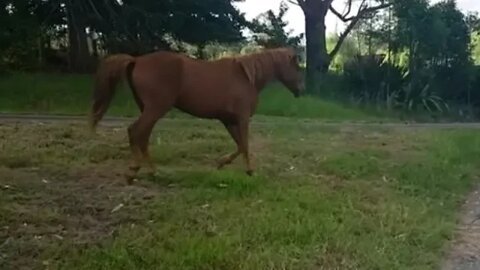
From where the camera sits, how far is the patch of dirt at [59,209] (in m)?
5.05

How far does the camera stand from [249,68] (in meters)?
8.13

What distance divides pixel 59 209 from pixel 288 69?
3.24m

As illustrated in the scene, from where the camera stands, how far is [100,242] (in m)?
5.20

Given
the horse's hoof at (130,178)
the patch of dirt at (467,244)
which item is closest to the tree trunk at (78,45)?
the horse's hoof at (130,178)

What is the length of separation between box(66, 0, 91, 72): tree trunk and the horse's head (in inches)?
533

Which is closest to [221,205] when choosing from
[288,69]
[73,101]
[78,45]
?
[288,69]

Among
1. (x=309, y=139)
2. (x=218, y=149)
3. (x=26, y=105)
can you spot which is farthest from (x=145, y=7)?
(x=218, y=149)

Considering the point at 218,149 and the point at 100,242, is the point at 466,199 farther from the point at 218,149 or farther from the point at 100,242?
the point at 100,242

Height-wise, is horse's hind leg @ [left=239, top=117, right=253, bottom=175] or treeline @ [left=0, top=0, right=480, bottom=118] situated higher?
treeline @ [left=0, top=0, right=480, bottom=118]

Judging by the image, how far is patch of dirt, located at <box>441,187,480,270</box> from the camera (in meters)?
5.73

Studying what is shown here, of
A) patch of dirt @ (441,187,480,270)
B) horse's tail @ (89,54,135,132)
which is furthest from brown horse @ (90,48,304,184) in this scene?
patch of dirt @ (441,187,480,270)

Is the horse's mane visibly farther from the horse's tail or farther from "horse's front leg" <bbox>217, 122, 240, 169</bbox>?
the horse's tail

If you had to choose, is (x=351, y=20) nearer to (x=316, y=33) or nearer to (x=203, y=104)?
(x=316, y=33)

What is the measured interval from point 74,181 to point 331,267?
3.17 m
